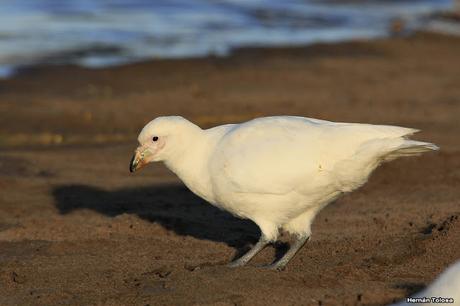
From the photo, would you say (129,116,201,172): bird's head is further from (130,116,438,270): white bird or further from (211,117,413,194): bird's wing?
(211,117,413,194): bird's wing

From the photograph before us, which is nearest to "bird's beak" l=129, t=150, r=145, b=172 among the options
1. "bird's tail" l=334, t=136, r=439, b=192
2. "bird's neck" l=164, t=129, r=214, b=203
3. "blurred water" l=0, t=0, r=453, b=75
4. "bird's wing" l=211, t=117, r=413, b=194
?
"bird's neck" l=164, t=129, r=214, b=203

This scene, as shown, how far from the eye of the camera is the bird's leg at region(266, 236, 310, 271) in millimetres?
7045

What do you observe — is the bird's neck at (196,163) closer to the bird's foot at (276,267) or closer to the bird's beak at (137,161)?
the bird's beak at (137,161)

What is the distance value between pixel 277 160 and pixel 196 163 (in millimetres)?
619

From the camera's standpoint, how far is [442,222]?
25.9ft

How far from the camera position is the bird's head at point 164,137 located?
23.9 ft

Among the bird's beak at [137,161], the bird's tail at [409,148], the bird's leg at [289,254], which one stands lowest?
the bird's leg at [289,254]

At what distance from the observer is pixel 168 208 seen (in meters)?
9.36

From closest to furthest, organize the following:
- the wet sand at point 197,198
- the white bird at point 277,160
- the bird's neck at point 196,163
Result: the wet sand at point 197,198 < the white bird at point 277,160 < the bird's neck at point 196,163

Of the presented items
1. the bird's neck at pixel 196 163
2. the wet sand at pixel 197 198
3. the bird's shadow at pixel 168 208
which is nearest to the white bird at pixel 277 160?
the bird's neck at pixel 196 163

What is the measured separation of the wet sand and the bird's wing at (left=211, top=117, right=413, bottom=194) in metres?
0.60

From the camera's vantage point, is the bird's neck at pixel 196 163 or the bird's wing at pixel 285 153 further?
the bird's neck at pixel 196 163

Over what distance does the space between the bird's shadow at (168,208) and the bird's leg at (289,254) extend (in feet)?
1.87

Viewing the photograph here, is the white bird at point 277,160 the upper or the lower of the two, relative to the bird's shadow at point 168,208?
upper
